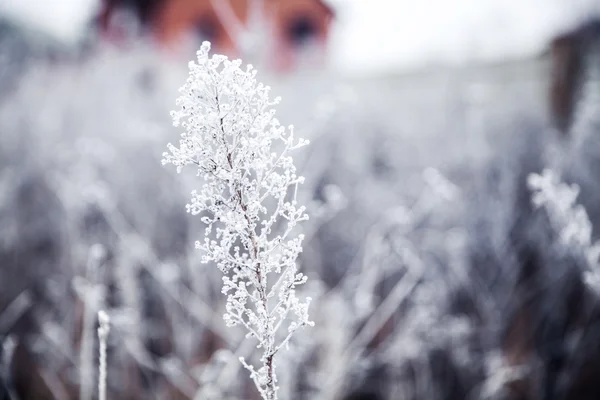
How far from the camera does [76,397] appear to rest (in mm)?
2477

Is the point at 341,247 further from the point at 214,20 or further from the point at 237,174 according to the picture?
the point at 214,20

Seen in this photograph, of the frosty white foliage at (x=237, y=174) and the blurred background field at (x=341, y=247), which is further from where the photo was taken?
the blurred background field at (x=341, y=247)

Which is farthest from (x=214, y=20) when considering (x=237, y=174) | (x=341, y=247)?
(x=237, y=174)

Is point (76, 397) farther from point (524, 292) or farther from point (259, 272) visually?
point (524, 292)

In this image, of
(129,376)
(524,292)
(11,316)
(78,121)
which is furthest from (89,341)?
(78,121)

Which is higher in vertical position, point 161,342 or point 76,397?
point 161,342

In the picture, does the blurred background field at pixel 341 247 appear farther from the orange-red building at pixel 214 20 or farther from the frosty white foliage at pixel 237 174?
the orange-red building at pixel 214 20

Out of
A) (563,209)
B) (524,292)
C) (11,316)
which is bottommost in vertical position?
(11,316)

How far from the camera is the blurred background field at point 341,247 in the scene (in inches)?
81.4

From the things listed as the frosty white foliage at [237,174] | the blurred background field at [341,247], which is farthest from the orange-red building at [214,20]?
the frosty white foliage at [237,174]

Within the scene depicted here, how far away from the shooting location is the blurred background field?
2068mm

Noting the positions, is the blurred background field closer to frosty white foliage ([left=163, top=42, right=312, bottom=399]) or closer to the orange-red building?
frosty white foliage ([left=163, top=42, right=312, bottom=399])

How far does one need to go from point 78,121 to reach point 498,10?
4.24m

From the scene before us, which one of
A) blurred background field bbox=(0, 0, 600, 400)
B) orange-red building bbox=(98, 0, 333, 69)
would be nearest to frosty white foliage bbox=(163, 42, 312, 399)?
blurred background field bbox=(0, 0, 600, 400)
